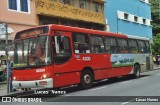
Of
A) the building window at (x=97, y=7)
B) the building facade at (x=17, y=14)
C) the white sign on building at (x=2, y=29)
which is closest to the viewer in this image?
the white sign on building at (x=2, y=29)

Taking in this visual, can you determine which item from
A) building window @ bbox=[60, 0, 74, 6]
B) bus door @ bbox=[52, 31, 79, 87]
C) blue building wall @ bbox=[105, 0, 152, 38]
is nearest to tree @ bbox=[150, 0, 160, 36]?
blue building wall @ bbox=[105, 0, 152, 38]

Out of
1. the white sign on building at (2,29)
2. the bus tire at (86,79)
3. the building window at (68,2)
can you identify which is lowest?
the bus tire at (86,79)

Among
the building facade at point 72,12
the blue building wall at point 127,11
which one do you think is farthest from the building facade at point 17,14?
the blue building wall at point 127,11

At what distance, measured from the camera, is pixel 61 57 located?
50.4ft

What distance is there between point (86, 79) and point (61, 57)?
2.25 meters

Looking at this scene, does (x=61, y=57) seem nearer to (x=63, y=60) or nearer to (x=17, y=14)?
(x=63, y=60)

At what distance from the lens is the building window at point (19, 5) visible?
25034mm

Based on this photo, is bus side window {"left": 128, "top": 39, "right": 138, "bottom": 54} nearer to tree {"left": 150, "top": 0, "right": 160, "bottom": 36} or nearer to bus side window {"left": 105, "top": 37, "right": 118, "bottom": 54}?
bus side window {"left": 105, "top": 37, "right": 118, "bottom": 54}

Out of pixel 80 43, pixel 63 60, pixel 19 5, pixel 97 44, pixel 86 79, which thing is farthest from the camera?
pixel 19 5

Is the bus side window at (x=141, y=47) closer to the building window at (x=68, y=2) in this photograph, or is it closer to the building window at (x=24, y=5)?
the building window at (x=24, y=5)

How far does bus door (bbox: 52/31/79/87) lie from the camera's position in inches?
592

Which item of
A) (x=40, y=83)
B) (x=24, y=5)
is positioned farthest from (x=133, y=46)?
(x=40, y=83)

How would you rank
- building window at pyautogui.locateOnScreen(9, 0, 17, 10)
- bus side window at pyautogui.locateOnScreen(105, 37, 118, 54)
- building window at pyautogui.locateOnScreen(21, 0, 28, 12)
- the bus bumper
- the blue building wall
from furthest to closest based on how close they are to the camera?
1. the blue building wall
2. building window at pyautogui.locateOnScreen(21, 0, 28, 12)
3. building window at pyautogui.locateOnScreen(9, 0, 17, 10)
4. bus side window at pyautogui.locateOnScreen(105, 37, 118, 54)
5. the bus bumper

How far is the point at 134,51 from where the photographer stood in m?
22.4
